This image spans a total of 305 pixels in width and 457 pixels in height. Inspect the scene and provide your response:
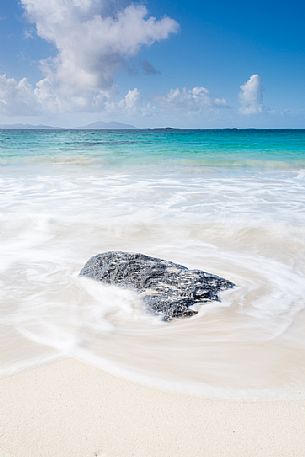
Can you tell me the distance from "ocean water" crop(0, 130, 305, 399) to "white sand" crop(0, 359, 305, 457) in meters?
0.18

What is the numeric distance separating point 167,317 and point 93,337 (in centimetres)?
71

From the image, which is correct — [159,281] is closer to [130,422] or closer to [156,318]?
[156,318]

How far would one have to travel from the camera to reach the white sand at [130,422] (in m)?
2.26

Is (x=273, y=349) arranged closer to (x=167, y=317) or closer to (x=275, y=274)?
(x=167, y=317)

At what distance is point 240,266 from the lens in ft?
18.4

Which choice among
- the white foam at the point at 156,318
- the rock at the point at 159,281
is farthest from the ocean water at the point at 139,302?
the rock at the point at 159,281

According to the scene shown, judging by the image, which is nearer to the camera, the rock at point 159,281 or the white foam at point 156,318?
the white foam at point 156,318

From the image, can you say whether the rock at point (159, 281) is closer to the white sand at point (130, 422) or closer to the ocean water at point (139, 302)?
the ocean water at point (139, 302)

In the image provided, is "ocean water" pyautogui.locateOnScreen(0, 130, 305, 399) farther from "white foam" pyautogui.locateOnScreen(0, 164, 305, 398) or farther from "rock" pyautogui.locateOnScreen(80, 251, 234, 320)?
"rock" pyautogui.locateOnScreen(80, 251, 234, 320)

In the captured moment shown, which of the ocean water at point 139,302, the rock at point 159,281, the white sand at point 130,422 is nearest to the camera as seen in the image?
the white sand at point 130,422

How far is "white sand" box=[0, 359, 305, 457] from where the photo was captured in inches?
88.8

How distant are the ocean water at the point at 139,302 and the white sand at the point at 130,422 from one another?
184 millimetres

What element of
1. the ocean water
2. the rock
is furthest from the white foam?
the rock

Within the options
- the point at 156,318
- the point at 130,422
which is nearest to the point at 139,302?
the point at 156,318
